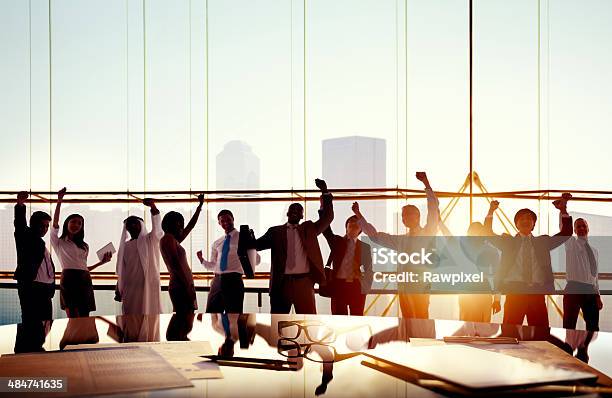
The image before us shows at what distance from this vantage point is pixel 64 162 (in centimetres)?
863

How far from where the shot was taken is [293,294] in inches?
155

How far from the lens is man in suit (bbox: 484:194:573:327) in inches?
147

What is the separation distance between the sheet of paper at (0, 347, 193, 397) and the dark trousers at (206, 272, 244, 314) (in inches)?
113

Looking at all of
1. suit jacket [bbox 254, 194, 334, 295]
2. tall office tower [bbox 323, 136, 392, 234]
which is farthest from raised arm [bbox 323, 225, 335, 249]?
tall office tower [bbox 323, 136, 392, 234]

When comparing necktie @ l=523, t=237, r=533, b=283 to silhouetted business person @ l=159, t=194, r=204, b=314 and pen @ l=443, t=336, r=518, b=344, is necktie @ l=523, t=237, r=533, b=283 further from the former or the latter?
pen @ l=443, t=336, r=518, b=344

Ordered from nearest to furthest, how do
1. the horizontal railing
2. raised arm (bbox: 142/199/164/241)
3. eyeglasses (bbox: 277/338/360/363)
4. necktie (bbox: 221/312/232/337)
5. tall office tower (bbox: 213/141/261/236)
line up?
eyeglasses (bbox: 277/338/360/363) → necktie (bbox: 221/312/232/337) → raised arm (bbox: 142/199/164/241) → the horizontal railing → tall office tower (bbox: 213/141/261/236)

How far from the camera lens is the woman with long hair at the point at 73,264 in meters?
4.11

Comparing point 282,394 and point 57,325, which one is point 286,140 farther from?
point 282,394

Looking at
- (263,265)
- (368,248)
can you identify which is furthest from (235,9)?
(368,248)

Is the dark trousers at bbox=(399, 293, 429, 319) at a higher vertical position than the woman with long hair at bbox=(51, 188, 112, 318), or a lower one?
lower

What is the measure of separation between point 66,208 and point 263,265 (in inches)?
75.5

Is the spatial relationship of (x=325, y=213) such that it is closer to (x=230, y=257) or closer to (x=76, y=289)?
(x=230, y=257)

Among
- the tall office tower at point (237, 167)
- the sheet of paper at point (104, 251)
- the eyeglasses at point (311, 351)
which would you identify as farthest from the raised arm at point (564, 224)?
the tall office tower at point (237, 167)

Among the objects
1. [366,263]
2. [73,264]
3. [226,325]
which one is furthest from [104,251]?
[226,325]
